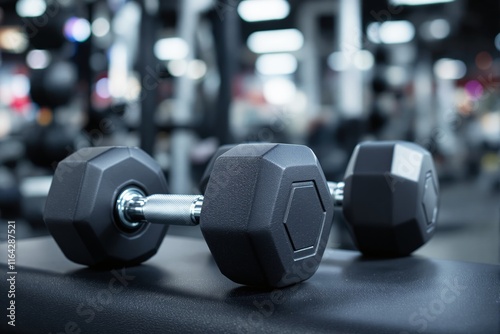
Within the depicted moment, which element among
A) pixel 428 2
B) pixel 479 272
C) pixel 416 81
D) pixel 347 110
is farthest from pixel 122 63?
pixel 416 81

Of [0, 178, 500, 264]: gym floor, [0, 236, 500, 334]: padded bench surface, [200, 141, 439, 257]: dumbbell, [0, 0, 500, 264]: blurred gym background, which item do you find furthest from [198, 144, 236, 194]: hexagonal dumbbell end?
[0, 0, 500, 264]: blurred gym background

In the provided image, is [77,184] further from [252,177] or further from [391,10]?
[391,10]

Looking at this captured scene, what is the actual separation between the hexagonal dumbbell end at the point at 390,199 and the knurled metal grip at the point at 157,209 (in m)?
0.24

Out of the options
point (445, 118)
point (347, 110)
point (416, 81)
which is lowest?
point (445, 118)

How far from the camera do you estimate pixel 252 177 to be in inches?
19.2

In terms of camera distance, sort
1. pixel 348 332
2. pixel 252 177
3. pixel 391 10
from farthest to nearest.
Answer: pixel 391 10, pixel 252 177, pixel 348 332

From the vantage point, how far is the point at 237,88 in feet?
33.0

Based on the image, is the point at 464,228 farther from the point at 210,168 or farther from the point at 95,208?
the point at 95,208

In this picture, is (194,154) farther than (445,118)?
No

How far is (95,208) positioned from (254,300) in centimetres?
23

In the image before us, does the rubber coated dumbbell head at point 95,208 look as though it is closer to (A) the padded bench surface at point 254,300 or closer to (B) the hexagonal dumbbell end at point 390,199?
(A) the padded bench surface at point 254,300

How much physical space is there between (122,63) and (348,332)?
314 centimetres

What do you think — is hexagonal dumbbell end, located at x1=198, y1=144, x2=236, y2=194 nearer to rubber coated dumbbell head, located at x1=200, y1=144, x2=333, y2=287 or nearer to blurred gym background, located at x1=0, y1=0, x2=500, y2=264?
rubber coated dumbbell head, located at x1=200, y1=144, x2=333, y2=287

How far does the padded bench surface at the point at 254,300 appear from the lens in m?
0.40
